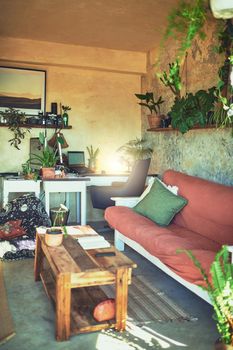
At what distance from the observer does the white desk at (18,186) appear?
4.84m

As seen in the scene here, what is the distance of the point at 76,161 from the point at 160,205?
2.37m

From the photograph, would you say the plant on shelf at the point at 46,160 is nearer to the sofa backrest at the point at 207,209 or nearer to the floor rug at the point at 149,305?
the sofa backrest at the point at 207,209

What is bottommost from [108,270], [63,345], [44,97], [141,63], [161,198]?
[63,345]

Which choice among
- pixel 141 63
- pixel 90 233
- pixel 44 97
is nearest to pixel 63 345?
pixel 90 233

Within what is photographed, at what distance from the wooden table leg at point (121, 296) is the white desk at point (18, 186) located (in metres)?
2.84

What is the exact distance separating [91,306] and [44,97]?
400 cm

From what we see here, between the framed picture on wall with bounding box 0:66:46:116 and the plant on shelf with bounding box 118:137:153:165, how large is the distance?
1.49 metres

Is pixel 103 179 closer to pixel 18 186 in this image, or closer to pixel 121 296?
pixel 18 186

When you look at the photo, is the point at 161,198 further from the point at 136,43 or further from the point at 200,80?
the point at 136,43

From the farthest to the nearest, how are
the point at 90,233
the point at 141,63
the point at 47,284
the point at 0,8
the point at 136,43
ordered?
the point at 141,63 → the point at 136,43 → the point at 0,8 → the point at 90,233 → the point at 47,284

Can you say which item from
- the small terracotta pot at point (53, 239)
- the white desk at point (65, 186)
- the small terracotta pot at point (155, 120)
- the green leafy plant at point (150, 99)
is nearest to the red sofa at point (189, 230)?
the small terracotta pot at point (53, 239)

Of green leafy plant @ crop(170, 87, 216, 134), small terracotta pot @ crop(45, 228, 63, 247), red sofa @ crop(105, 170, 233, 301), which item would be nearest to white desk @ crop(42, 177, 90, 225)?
red sofa @ crop(105, 170, 233, 301)

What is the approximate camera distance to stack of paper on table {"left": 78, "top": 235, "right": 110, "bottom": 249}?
2.89 meters

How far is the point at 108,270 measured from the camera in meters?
2.33
